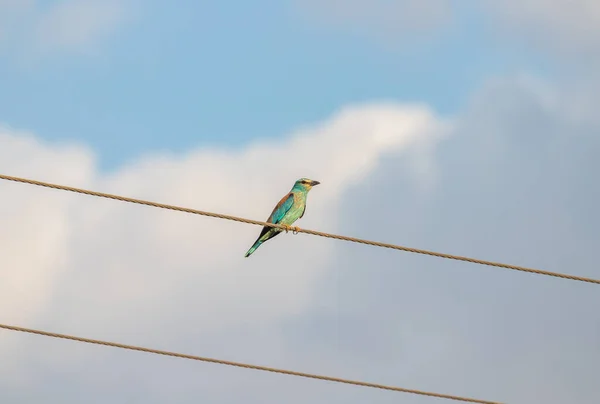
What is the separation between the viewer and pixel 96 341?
30.4 ft

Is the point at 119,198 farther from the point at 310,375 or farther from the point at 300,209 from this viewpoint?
the point at 300,209

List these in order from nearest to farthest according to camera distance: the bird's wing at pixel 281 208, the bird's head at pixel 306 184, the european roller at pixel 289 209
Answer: the european roller at pixel 289 209
the bird's wing at pixel 281 208
the bird's head at pixel 306 184

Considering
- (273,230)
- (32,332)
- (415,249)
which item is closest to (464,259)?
(415,249)

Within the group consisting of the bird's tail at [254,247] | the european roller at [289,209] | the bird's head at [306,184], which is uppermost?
the bird's head at [306,184]

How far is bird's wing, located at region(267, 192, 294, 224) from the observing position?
55.1 feet

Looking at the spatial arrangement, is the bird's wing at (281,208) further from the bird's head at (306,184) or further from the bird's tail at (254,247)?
the bird's tail at (254,247)

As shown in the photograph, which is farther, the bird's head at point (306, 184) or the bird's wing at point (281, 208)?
the bird's head at point (306, 184)

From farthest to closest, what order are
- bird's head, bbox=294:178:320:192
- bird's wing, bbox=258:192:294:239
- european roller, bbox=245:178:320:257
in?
bird's head, bbox=294:178:320:192 → bird's wing, bbox=258:192:294:239 → european roller, bbox=245:178:320:257

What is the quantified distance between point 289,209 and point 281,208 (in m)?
0.16

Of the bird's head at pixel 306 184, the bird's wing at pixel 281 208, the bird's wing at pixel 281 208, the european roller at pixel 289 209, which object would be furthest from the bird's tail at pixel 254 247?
the bird's head at pixel 306 184

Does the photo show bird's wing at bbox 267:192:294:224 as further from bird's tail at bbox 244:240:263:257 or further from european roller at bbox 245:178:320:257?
bird's tail at bbox 244:240:263:257

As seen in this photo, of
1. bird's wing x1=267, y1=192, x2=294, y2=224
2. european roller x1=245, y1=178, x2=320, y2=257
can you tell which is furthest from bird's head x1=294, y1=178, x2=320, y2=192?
bird's wing x1=267, y1=192, x2=294, y2=224

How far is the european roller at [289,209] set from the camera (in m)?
16.4

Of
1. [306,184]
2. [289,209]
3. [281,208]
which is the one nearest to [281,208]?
[281,208]
